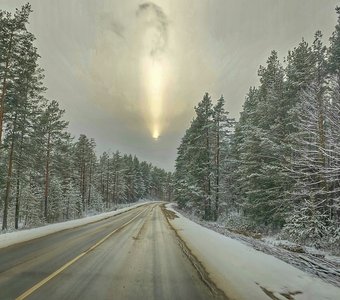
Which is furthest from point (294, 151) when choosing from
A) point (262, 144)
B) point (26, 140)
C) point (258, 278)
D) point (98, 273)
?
point (26, 140)

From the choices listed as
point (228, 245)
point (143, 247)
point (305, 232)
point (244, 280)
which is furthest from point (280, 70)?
point (244, 280)

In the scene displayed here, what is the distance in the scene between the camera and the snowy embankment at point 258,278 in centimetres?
675

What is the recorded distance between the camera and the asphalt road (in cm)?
649

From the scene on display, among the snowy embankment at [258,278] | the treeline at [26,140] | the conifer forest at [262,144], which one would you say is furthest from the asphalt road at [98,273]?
the treeline at [26,140]

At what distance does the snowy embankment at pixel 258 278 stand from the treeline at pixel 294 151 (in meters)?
5.13

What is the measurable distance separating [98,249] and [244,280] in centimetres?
656

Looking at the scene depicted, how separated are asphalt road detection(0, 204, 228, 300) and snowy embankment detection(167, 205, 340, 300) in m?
0.60

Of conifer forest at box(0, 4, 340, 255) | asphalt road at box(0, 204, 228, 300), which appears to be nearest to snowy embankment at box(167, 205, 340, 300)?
asphalt road at box(0, 204, 228, 300)

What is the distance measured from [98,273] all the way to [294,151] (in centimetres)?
1978

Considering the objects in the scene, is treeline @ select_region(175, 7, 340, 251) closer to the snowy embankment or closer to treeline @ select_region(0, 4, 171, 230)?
the snowy embankment

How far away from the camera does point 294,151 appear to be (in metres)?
24.1

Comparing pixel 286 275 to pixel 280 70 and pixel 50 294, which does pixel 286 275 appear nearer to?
pixel 50 294

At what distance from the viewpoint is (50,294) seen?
20.6 feet

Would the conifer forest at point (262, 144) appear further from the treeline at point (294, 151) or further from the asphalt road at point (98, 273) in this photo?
the asphalt road at point (98, 273)
